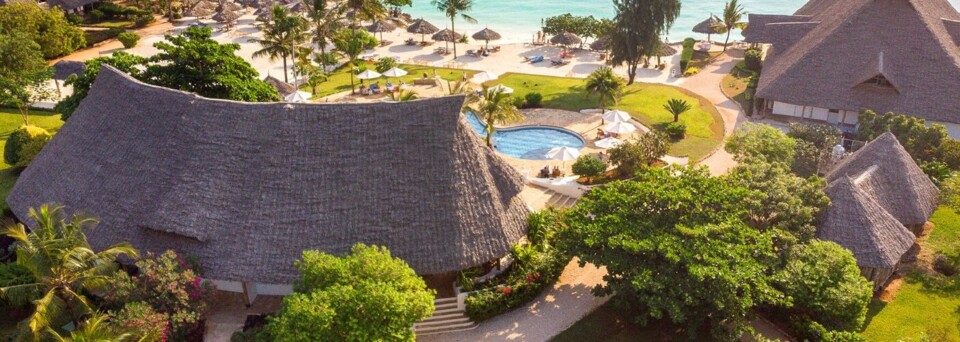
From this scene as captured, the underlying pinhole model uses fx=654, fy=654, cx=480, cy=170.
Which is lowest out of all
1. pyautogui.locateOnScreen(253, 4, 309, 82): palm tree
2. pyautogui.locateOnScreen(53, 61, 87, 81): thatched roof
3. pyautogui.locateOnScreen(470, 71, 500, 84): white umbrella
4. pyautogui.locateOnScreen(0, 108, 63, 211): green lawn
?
pyautogui.locateOnScreen(0, 108, 63, 211): green lawn

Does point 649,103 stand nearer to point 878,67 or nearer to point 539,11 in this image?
point 878,67

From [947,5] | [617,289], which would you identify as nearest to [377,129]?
[617,289]

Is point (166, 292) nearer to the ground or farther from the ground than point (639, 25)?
nearer to the ground

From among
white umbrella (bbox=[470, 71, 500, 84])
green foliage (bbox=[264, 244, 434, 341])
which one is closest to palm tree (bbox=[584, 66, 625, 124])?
white umbrella (bbox=[470, 71, 500, 84])

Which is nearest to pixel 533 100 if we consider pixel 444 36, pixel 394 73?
pixel 394 73

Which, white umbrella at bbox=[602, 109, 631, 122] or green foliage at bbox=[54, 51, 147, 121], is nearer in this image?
green foliage at bbox=[54, 51, 147, 121]

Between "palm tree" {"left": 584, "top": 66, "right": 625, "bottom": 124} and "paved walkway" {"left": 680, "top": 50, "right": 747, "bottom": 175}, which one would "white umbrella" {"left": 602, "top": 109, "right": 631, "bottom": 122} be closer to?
"palm tree" {"left": 584, "top": 66, "right": 625, "bottom": 124}

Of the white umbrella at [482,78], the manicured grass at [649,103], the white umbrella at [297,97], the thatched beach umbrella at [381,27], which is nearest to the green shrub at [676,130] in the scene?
the manicured grass at [649,103]
